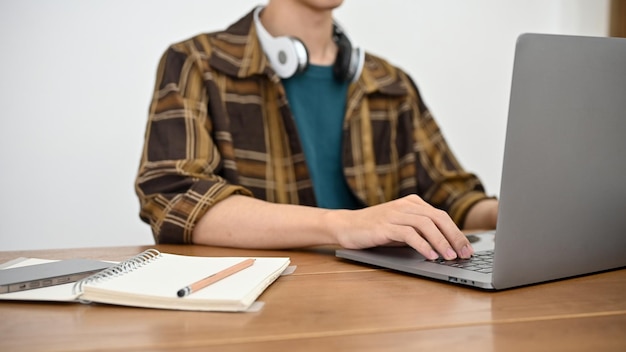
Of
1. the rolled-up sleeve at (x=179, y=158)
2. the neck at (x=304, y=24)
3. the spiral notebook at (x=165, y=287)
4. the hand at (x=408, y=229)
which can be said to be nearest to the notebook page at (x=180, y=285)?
the spiral notebook at (x=165, y=287)

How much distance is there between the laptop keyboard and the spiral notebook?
220 mm

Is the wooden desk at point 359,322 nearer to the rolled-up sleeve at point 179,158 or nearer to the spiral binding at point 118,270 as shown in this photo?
the spiral binding at point 118,270

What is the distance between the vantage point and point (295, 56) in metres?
1.47

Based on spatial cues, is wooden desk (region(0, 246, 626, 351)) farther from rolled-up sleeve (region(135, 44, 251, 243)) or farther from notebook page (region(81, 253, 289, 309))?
rolled-up sleeve (region(135, 44, 251, 243))

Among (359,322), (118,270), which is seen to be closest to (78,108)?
(118,270)

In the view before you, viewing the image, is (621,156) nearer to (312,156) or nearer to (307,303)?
(307,303)

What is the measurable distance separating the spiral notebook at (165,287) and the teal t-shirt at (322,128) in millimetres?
767

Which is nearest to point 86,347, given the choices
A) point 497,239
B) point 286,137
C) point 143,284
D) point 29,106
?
point 143,284

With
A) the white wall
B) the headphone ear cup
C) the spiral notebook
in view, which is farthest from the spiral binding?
the white wall

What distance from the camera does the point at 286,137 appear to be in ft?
5.16

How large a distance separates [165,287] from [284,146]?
0.89 meters

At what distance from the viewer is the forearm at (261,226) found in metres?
1.07

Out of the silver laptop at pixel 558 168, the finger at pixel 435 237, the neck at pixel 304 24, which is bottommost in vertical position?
the finger at pixel 435 237

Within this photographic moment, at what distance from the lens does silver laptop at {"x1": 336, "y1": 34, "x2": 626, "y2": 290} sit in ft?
2.27
